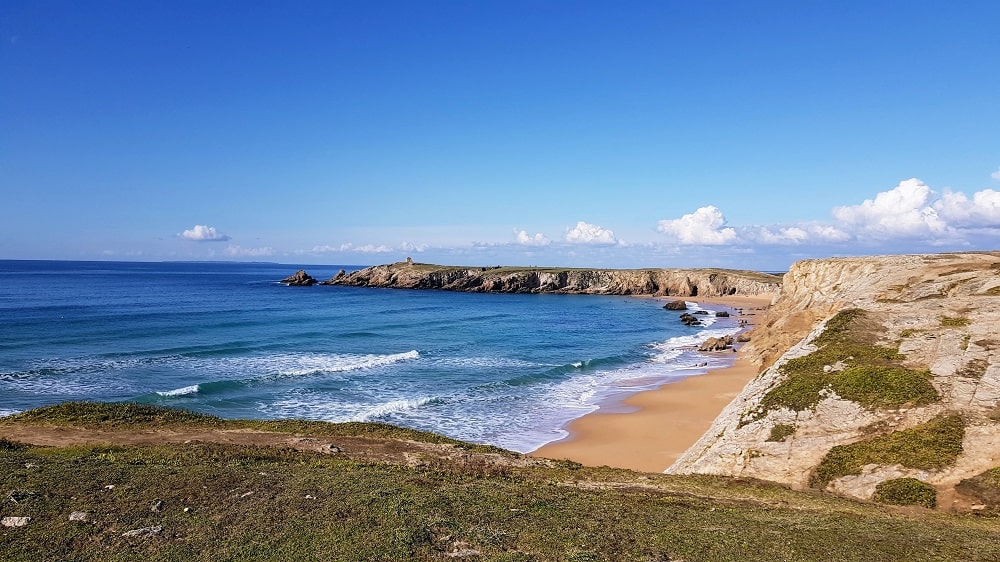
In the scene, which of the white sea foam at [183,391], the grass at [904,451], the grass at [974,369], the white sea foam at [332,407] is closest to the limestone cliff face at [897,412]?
the grass at [974,369]

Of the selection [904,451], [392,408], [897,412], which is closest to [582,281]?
[392,408]

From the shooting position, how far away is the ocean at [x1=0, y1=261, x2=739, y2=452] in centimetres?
3438

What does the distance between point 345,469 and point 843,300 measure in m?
33.6

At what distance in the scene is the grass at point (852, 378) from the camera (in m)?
18.9

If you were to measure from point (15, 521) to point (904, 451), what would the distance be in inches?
910

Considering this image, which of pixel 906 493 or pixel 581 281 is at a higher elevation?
pixel 581 281

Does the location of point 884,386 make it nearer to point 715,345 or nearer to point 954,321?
point 954,321

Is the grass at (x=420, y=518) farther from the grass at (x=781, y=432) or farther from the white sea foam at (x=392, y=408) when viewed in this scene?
the white sea foam at (x=392, y=408)

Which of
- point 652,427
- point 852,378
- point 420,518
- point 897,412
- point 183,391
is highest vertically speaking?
point 852,378

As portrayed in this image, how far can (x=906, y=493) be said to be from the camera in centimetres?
1492

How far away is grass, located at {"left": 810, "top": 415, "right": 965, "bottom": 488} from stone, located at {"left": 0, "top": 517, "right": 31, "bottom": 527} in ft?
66.6

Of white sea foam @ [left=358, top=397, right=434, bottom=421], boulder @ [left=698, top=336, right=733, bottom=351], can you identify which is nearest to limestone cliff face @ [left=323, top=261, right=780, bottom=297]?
boulder @ [left=698, top=336, right=733, bottom=351]

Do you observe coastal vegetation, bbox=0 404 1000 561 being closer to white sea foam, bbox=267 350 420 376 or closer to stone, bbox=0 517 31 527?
stone, bbox=0 517 31 527

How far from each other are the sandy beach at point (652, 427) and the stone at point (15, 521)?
785 inches
